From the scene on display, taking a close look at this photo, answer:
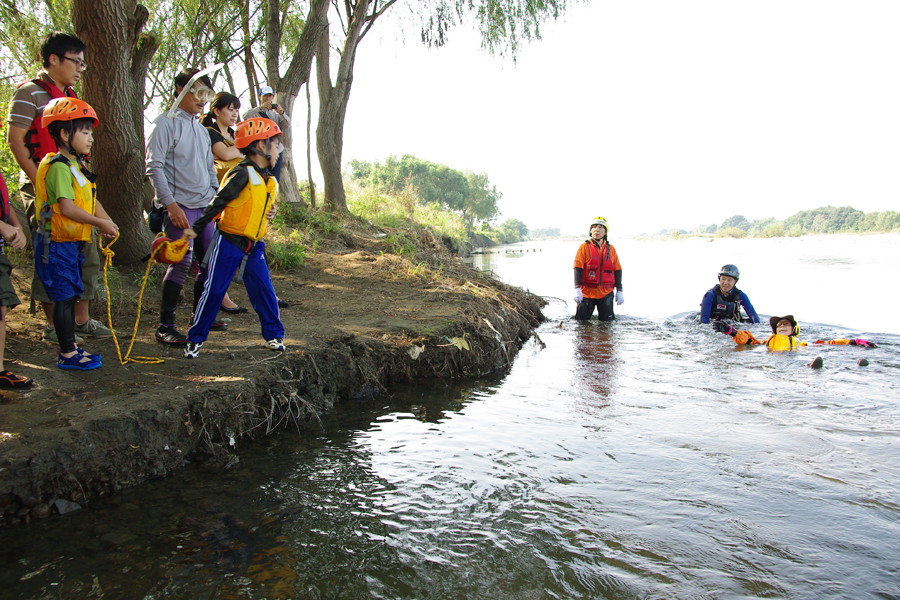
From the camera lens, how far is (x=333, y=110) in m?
13.7

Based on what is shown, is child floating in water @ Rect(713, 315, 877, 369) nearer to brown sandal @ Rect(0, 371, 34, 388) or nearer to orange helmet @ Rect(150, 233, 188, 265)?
orange helmet @ Rect(150, 233, 188, 265)

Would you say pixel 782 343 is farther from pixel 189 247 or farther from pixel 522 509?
pixel 189 247

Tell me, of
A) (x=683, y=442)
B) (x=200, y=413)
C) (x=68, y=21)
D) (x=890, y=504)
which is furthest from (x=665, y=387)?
(x=68, y=21)

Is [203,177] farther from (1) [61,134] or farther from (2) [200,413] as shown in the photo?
(2) [200,413]

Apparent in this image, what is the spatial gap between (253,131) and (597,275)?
7501 mm

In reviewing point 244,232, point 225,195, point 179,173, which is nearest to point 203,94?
point 179,173

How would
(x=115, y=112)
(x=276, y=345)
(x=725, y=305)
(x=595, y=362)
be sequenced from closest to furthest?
(x=276, y=345) < (x=115, y=112) < (x=595, y=362) < (x=725, y=305)

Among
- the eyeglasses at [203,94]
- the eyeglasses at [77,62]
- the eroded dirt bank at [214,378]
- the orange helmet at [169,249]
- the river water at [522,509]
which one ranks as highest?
the eyeglasses at [77,62]

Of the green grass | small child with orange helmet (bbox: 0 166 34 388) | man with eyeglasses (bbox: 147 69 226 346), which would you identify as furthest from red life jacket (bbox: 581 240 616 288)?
small child with orange helmet (bbox: 0 166 34 388)

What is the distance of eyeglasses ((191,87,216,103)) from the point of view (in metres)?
4.85

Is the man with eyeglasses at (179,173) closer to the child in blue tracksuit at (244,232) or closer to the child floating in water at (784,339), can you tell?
the child in blue tracksuit at (244,232)

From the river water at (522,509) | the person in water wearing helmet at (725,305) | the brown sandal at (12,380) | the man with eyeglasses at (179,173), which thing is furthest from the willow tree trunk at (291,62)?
the person in water wearing helmet at (725,305)

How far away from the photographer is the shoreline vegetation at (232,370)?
3037 millimetres

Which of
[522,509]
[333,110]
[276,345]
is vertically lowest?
[522,509]
